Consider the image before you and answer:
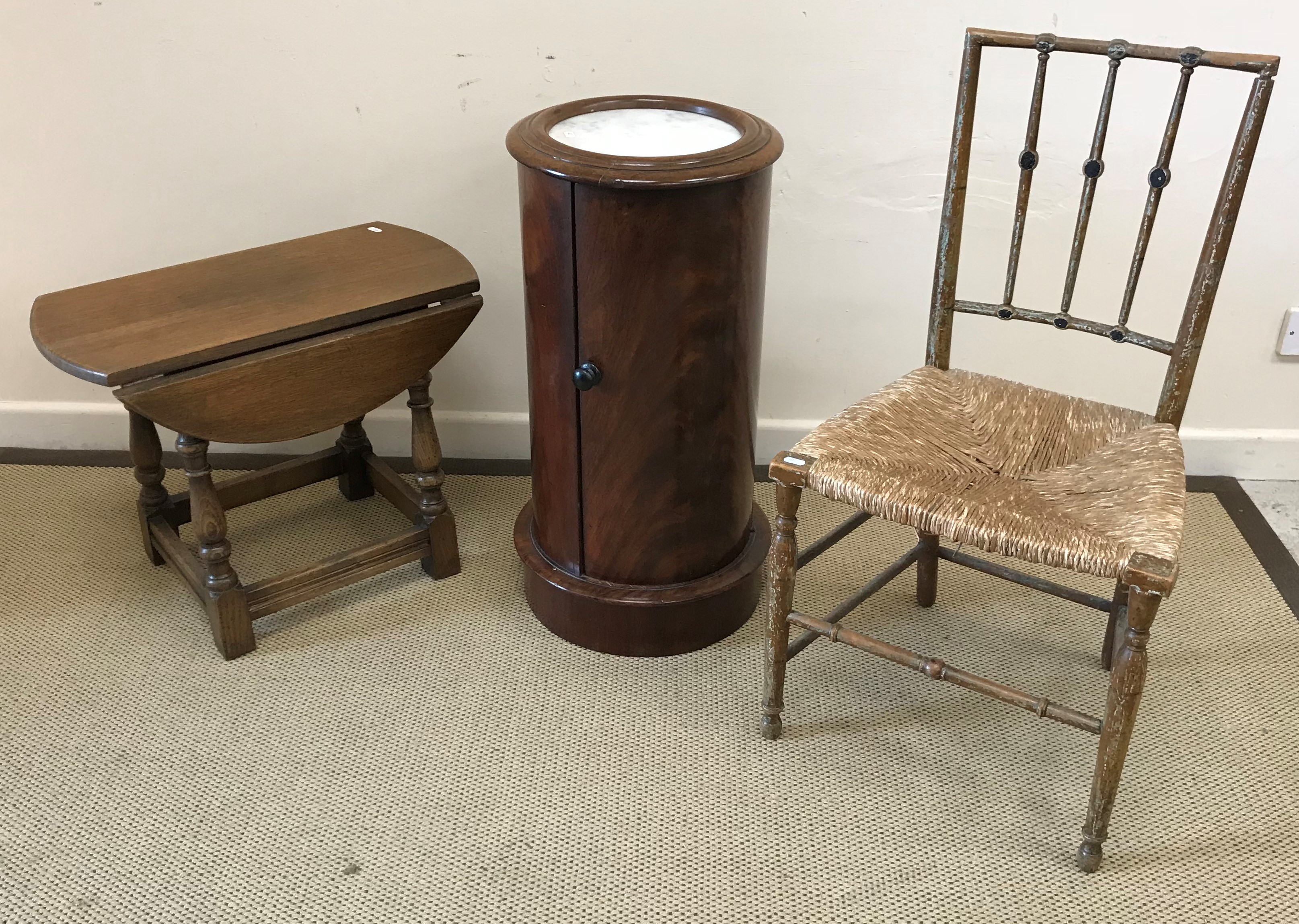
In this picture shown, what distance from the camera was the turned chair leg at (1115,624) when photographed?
1.55 metres

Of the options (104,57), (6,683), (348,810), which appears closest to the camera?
(348,810)

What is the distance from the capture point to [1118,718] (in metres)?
1.44

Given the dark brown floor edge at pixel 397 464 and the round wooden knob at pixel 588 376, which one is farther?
the dark brown floor edge at pixel 397 464

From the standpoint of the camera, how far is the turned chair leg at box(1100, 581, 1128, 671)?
1555 mm

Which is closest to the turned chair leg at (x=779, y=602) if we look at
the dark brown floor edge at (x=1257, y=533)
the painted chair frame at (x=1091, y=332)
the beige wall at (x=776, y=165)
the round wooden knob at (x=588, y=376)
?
the painted chair frame at (x=1091, y=332)

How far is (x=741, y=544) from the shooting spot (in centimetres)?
197

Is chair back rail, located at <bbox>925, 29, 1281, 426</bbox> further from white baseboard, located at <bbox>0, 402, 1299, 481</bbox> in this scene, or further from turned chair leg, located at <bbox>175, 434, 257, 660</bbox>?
turned chair leg, located at <bbox>175, 434, 257, 660</bbox>

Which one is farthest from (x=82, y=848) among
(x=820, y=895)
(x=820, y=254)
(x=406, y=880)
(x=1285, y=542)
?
(x=1285, y=542)

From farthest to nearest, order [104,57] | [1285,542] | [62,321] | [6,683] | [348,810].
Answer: [1285,542] < [104,57] < [6,683] < [62,321] < [348,810]

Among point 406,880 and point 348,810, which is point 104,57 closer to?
point 348,810

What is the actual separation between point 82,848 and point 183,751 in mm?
A: 202

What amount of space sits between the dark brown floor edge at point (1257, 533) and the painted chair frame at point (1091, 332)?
49 cm

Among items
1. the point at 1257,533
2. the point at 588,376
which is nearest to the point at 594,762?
the point at 588,376

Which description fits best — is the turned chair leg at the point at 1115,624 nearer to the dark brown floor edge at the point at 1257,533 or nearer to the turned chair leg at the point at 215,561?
the dark brown floor edge at the point at 1257,533
